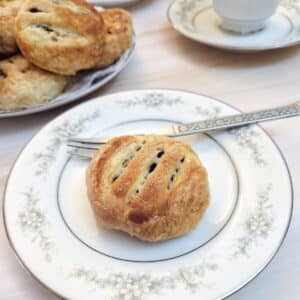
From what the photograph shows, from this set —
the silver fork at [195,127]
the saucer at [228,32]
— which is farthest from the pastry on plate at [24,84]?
the saucer at [228,32]

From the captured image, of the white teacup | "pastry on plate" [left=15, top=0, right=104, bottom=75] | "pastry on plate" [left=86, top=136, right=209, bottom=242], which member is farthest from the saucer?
"pastry on plate" [left=86, top=136, right=209, bottom=242]

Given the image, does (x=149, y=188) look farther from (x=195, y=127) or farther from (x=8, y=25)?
(x=8, y=25)

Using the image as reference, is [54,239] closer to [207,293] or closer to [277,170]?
[207,293]

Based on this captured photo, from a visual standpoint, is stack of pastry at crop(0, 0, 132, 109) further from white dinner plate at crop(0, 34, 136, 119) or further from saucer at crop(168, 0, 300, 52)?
saucer at crop(168, 0, 300, 52)

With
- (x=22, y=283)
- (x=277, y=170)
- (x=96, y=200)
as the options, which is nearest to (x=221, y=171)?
(x=277, y=170)

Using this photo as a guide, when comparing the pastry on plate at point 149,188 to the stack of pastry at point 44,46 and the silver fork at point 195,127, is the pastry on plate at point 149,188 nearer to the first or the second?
the silver fork at point 195,127

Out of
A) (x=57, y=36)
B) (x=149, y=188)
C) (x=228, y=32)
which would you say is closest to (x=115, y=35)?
(x=57, y=36)
